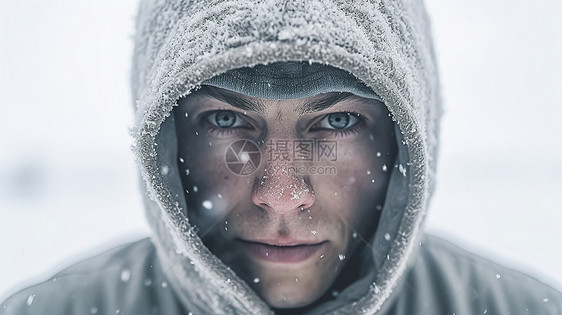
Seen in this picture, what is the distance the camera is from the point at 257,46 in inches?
40.8

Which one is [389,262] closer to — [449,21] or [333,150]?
[333,150]

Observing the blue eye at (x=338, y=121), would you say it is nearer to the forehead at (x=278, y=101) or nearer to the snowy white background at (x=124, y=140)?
the forehead at (x=278, y=101)

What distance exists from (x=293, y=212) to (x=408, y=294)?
2.31 feet

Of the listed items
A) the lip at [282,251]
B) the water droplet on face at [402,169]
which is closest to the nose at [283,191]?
the lip at [282,251]

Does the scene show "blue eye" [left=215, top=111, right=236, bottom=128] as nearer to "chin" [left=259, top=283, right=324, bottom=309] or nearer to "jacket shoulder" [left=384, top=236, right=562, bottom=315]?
"chin" [left=259, top=283, right=324, bottom=309]

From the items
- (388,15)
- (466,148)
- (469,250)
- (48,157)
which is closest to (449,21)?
(466,148)

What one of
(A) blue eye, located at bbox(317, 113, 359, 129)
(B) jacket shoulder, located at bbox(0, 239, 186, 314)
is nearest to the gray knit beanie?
(A) blue eye, located at bbox(317, 113, 359, 129)

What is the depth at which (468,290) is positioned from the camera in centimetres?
180

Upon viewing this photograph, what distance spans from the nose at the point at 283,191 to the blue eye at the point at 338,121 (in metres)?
0.16

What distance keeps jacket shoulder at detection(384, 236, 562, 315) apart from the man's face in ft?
1.36

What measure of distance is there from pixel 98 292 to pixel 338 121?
1.07 metres

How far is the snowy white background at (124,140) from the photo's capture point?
446 centimetres

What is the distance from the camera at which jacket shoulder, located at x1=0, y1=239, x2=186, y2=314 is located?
170 cm

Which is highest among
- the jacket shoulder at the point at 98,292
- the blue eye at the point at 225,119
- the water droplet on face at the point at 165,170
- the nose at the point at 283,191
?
the blue eye at the point at 225,119
